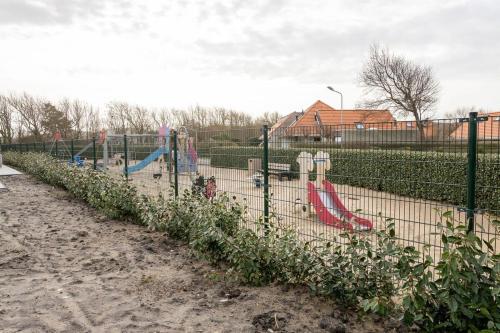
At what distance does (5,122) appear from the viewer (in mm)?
35656

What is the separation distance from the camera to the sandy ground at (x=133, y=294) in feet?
10.3

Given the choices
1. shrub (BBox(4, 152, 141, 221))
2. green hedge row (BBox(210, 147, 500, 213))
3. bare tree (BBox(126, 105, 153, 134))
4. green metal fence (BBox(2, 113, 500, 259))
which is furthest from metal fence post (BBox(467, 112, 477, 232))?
bare tree (BBox(126, 105, 153, 134))

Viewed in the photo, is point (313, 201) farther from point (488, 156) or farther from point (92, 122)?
point (92, 122)

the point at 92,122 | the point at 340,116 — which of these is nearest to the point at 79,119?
the point at 92,122

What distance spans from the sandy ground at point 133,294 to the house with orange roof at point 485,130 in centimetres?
164

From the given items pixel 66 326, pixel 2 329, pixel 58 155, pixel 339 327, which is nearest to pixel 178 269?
pixel 66 326

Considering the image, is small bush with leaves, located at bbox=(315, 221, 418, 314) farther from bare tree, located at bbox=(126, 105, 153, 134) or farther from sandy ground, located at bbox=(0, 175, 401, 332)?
bare tree, located at bbox=(126, 105, 153, 134)

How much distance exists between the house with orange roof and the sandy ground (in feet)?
5.38

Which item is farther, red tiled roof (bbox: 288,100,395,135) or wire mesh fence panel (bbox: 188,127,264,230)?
red tiled roof (bbox: 288,100,395,135)

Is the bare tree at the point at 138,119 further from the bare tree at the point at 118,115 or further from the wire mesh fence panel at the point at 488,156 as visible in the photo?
the wire mesh fence panel at the point at 488,156

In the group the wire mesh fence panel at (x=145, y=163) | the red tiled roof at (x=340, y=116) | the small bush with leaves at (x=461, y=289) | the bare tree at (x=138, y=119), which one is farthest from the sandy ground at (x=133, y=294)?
the bare tree at (x=138, y=119)

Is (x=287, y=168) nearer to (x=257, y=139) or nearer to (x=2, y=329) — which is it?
(x=257, y=139)

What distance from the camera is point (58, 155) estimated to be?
1619cm

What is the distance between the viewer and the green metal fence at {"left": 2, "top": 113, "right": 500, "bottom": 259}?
10.5 ft
